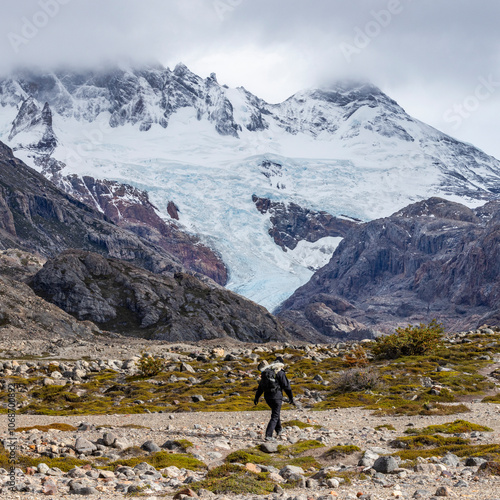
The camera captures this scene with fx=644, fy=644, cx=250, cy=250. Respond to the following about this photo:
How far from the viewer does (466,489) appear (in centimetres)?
1577

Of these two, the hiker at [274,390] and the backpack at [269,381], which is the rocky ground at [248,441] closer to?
the hiker at [274,390]

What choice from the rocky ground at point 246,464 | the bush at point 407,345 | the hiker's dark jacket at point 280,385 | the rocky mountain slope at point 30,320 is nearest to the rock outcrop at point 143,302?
the rocky mountain slope at point 30,320

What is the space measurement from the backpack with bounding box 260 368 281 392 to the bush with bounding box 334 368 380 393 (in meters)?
16.1

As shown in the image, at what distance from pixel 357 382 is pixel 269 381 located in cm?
1669

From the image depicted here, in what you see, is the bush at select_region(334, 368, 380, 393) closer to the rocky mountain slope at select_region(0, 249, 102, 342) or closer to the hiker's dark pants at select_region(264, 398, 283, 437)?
the hiker's dark pants at select_region(264, 398, 283, 437)

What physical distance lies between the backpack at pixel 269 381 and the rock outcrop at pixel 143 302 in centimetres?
10971

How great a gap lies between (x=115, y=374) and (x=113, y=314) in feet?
295

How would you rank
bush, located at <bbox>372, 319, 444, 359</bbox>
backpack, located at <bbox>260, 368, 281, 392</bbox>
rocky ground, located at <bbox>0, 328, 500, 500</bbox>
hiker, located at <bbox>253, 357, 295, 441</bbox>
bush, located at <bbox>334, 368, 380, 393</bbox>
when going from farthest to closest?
bush, located at <bbox>372, 319, 444, 359</bbox> → bush, located at <bbox>334, 368, 380, 393</bbox> → backpack, located at <bbox>260, 368, 281, 392</bbox> → hiker, located at <bbox>253, 357, 295, 441</bbox> → rocky ground, located at <bbox>0, 328, 500, 500</bbox>

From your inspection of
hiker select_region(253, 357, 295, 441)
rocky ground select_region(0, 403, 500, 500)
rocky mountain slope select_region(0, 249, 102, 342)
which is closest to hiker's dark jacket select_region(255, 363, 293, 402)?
hiker select_region(253, 357, 295, 441)

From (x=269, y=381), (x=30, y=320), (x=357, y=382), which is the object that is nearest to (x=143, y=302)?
(x=30, y=320)

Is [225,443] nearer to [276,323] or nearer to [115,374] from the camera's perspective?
[115,374]

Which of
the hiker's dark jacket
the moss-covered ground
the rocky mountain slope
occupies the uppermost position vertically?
the hiker's dark jacket

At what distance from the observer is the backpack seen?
2542cm

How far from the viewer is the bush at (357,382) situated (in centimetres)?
4059
